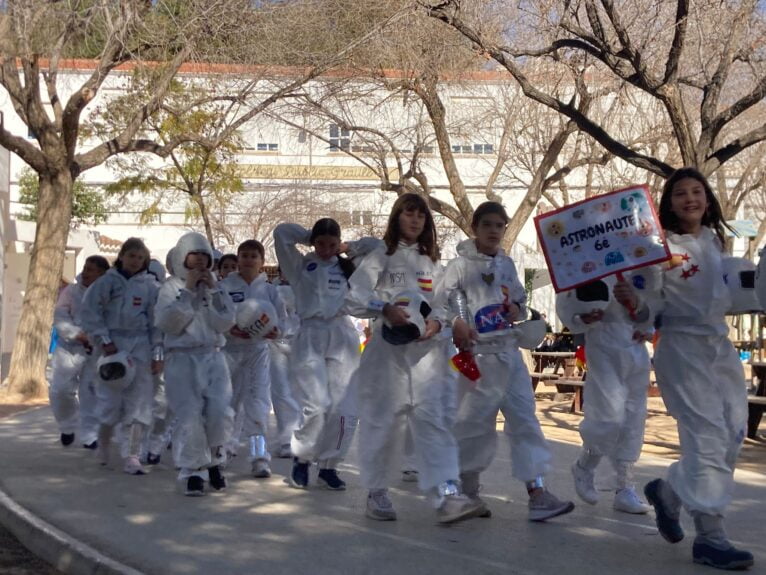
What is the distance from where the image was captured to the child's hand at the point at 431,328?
7046mm

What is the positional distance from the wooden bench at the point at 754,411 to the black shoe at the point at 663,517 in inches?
242

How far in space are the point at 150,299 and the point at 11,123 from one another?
33.1 m

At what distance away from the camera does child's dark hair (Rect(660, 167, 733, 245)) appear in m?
6.32

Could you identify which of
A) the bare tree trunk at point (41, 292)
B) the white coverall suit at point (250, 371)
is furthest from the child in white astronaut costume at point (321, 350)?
the bare tree trunk at point (41, 292)

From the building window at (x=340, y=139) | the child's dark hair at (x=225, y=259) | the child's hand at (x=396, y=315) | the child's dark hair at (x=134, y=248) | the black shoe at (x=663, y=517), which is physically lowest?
the black shoe at (x=663, y=517)

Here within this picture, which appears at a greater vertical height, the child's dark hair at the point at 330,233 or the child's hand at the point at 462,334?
the child's dark hair at the point at 330,233

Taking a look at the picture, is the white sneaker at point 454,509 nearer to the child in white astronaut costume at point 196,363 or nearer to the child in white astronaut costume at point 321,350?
the child in white astronaut costume at point 321,350

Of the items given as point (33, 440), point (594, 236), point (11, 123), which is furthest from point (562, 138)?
point (11, 123)

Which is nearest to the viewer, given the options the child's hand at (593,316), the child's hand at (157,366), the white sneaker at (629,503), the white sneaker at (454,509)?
the white sneaker at (454,509)

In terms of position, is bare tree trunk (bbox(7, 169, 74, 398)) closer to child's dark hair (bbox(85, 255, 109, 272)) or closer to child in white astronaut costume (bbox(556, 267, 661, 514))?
child's dark hair (bbox(85, 255, 109, 272))

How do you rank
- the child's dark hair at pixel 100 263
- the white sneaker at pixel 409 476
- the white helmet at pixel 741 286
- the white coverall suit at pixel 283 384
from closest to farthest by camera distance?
the white helmet at pixel 741 286
the white sneaker at pixel 409 476
the white coverall suit at pixel 283 384
the child's dark hair at pixel 100 263

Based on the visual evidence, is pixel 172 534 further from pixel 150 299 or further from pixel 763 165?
pixel 763 165

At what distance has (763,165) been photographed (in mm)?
29516

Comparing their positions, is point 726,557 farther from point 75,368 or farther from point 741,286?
point 75,368
